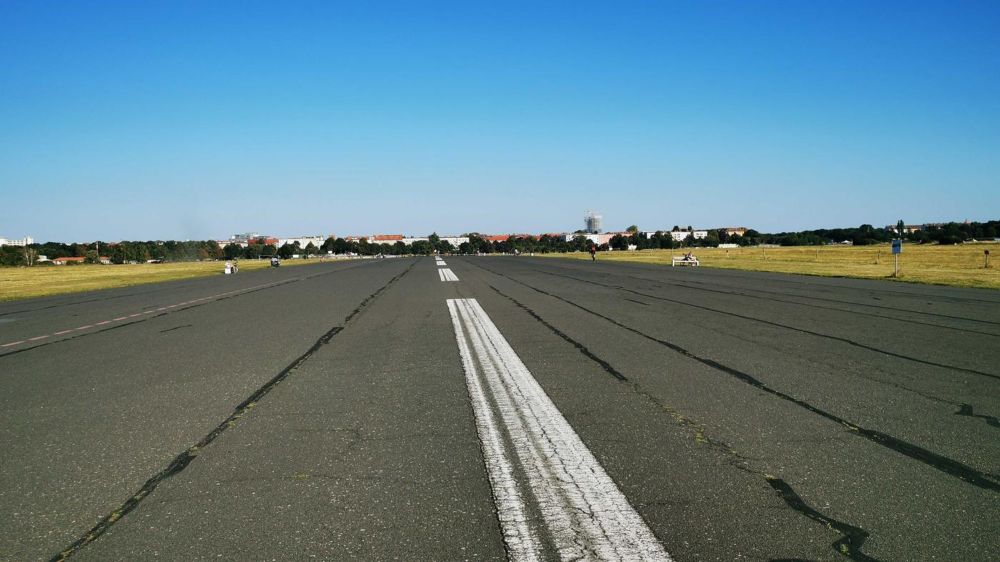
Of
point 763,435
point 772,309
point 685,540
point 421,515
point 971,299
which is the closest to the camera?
point 685,540

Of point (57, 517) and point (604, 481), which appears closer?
point (57, 517)

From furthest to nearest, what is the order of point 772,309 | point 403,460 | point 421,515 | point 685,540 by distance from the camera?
point 772,309, point 403,460, point 421,515, point 685,540

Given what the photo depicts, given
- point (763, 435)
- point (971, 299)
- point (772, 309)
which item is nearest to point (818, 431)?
point (763, 435)

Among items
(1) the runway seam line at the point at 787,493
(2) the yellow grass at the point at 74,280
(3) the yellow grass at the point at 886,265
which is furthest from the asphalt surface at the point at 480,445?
(2) the yellow grass at the point at 74,280

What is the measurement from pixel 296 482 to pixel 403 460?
68cm

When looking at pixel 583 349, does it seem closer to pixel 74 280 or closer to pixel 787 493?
pixel 787 493

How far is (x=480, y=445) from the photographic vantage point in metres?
4.31

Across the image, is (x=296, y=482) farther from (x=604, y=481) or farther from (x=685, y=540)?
(x=685, y=540)

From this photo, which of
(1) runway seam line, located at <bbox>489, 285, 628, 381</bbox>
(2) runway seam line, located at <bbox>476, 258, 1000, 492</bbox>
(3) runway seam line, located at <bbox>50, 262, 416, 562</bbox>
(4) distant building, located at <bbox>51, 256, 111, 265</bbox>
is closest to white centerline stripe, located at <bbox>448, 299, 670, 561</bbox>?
(1) runway seam line, located at <bbox>489, 285, 628, 381</bbox>

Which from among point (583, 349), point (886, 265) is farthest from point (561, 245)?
point (583, 349)

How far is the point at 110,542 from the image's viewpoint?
9.76 feet

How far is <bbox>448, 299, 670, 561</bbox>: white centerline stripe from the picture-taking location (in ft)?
9.31

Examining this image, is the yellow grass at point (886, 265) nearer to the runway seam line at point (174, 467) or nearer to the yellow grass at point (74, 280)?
the runway seam line at point (174, 467)

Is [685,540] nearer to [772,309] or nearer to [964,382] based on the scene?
[964,382]
